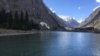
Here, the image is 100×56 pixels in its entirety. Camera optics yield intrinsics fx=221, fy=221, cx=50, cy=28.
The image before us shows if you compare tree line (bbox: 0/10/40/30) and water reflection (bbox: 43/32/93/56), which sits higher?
tree line (bbox: 0/10/40/30)

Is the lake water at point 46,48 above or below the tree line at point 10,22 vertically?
below

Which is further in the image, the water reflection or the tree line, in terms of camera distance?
the tree line

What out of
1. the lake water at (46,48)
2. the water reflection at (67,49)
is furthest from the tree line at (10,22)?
the water reflection at (67,49)

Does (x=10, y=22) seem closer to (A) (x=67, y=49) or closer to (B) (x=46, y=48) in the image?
(B) (x=46, y=48)

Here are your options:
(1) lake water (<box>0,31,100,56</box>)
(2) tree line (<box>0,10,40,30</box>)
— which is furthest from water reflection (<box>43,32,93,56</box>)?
(2) tree line (<box>0,10,40,30</box>)

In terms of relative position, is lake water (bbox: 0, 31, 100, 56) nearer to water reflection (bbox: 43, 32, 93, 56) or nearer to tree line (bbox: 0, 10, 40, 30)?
water reflection (bbox: 43, 32, 93, 56)

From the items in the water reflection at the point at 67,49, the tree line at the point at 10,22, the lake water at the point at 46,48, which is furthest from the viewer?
the tree line at the point at 10,22

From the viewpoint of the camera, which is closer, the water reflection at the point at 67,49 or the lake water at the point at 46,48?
the lake water at the point at 46,48

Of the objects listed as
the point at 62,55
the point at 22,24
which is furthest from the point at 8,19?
the point at 62,55

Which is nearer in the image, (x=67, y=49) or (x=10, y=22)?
(x=67, y=49)

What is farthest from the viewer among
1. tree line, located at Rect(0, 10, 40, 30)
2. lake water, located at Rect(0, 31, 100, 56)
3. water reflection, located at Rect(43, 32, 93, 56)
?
tree line, located at Rect(0, 10, 40, 30)

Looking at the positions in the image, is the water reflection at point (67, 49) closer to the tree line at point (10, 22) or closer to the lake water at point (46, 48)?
the lake water at point (46, 48)

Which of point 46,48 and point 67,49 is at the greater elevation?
point 46,48

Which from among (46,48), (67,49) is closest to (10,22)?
(46,48)
